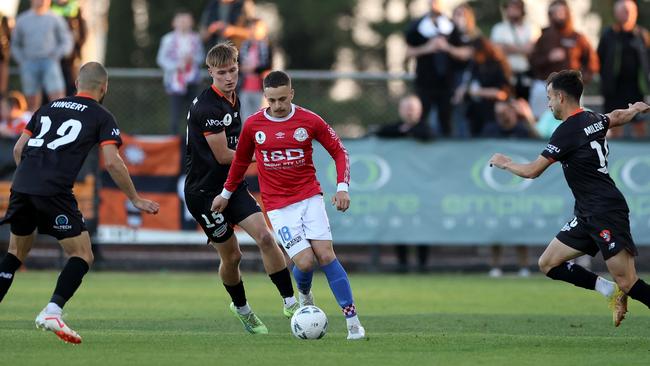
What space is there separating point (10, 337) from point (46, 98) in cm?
1040

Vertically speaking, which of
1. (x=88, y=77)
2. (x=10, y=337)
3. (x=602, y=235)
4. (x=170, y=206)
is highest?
(x=88, y=77)

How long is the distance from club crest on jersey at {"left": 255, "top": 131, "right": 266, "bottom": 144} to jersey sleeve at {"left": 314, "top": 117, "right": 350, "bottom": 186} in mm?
437

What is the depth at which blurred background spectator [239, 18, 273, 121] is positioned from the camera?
19.9 meters

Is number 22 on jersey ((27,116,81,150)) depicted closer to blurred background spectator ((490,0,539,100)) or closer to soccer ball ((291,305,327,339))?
soccer ball ((291,305,327,339))

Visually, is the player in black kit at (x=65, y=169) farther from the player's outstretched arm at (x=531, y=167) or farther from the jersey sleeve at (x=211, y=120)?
the player's outstretched arm at (x=531, y=167)

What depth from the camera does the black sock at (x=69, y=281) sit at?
10016 mm

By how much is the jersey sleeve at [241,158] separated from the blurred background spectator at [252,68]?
350 inches

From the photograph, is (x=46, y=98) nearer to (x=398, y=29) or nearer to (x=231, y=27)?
(x=231, y=27)

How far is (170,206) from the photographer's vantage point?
19.7 m

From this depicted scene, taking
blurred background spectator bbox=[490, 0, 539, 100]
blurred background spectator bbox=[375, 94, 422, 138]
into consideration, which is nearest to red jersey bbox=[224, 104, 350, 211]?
blurred background spectator bbox=[375, 94, 422, 138]

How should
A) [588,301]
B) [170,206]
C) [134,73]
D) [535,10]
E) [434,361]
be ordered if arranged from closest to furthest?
[434,361]
[588,301]
[170,206]
[134,73]
[535,10]

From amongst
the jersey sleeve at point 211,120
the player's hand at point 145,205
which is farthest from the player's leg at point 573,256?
the player's hand at point 145,205

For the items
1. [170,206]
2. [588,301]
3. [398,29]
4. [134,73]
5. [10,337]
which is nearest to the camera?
[10,337]

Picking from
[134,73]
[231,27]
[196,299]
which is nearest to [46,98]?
[134,73]
